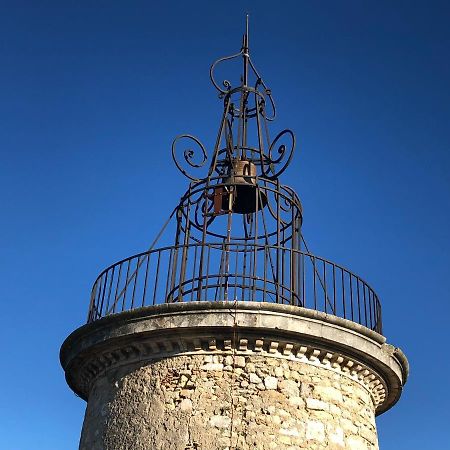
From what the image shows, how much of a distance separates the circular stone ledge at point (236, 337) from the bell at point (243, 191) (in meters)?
2.40

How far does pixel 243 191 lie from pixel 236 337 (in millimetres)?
2978

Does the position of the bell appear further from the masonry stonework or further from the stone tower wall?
the stone tower wall

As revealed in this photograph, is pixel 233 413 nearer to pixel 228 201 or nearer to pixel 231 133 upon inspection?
pixel 228 201

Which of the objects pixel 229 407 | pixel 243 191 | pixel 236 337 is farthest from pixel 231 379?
pixel 243 191

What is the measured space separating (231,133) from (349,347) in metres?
4.28

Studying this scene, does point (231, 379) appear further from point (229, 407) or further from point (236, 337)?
point (236, 337)

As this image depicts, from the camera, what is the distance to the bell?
37.6 ft

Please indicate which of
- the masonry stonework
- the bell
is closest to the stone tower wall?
the masonry stonework

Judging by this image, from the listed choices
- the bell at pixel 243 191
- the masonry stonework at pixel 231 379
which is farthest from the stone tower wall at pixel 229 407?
the bell at pixel 243 191

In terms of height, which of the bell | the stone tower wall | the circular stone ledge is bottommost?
the stone tower wall

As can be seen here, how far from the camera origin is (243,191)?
1165 centimetres

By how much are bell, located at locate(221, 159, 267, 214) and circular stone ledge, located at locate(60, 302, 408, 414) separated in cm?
240

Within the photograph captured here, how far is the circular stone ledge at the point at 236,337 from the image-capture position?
366 inches

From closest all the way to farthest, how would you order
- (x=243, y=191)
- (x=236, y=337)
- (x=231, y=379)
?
(x=231, y=379) < (x=236, y=337) < (x=243, y=191)
